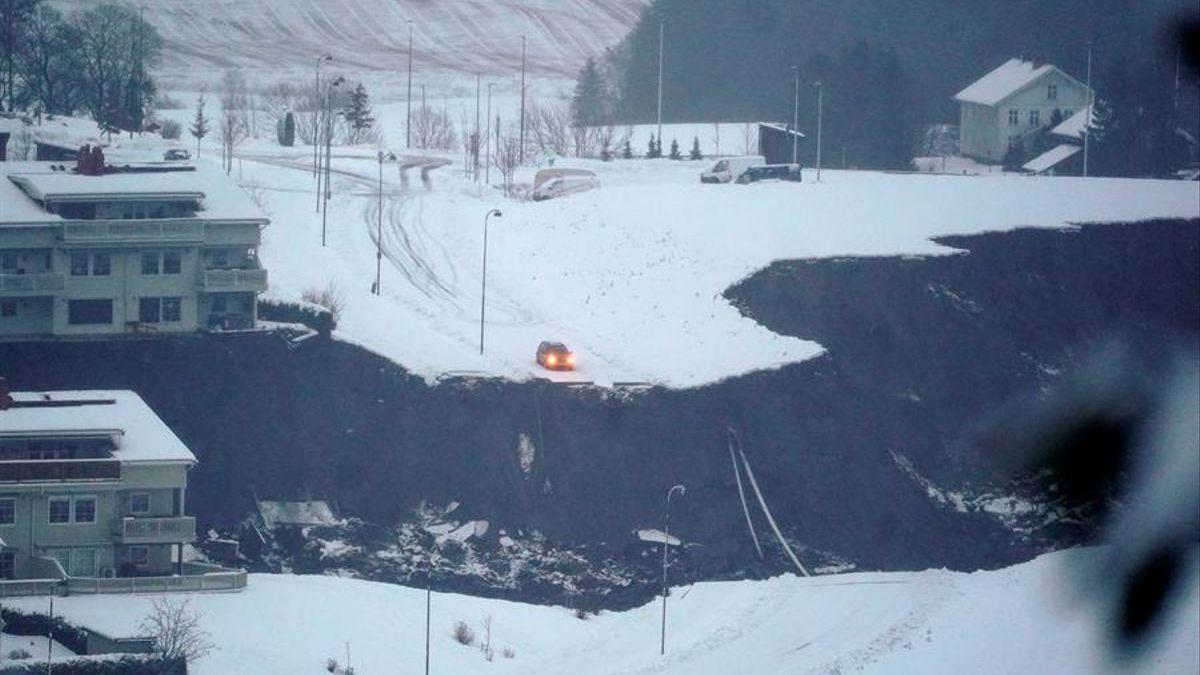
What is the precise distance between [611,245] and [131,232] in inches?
267

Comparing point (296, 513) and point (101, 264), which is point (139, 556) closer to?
point (296, 513)

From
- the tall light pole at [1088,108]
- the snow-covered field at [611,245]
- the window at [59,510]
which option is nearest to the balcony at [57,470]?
the window at [59,510]

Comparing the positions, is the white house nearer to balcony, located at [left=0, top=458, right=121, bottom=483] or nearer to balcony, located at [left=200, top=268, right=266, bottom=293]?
balcony, located at [left=200, top=268, right=266, bottom=293]

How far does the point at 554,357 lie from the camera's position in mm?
19922

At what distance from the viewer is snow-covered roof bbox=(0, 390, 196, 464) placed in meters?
15.6

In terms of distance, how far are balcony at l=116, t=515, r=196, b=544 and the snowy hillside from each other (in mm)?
16817

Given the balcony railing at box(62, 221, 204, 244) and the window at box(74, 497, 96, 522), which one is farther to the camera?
the balcony railing at box(62, 221, 204, 244)

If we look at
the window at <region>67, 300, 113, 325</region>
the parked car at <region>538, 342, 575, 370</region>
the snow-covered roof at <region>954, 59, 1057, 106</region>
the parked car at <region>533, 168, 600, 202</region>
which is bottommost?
the parked car at <region>538, 342, 575, 370</region>

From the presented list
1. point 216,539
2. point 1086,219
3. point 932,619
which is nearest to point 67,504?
point 216,539

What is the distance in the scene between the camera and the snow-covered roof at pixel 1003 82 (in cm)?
3338

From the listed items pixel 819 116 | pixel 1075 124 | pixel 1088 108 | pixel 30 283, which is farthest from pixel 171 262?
pixel 1075 124

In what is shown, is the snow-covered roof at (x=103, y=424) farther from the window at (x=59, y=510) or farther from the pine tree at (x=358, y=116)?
the pine tree at (x=358, y=116)

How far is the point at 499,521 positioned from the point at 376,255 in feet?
19.1

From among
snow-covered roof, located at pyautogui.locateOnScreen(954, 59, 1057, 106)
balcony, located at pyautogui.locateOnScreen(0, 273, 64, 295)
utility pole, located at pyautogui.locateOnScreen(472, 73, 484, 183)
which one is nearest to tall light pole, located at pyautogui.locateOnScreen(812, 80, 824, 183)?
snow-covered roof, located at pyautogui.locateOnScreen(954, 59, 1057, 106)
